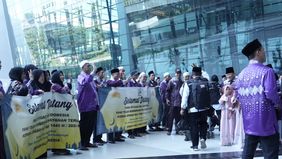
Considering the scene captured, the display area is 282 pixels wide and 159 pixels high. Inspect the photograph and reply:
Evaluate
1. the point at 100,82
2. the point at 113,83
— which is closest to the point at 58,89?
the point at 100,82

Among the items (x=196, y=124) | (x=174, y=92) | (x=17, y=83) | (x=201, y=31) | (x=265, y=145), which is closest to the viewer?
(x=265, y=145)

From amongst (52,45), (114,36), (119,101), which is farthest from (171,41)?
(119,101)

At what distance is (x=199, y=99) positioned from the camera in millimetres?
6895

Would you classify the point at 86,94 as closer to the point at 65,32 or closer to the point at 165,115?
the point at 165,115

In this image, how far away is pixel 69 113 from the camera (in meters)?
7.09

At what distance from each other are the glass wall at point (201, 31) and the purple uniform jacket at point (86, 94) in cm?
1135

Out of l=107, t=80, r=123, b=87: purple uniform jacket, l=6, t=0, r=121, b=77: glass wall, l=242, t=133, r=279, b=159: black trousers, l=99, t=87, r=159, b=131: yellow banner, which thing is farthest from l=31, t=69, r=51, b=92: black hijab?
l=6, t=0, r=121, b=77: glass wall

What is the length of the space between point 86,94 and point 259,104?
14.7 ft

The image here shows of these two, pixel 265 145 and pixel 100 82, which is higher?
pixel 100 82

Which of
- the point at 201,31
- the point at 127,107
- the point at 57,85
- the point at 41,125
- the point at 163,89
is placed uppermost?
the point at 201,31

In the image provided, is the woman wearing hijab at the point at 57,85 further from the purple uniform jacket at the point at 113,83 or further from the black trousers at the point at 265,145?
the black trousers at the point at 265,145

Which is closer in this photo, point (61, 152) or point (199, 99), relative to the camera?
point (199, 99)

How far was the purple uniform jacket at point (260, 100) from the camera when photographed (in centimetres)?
384

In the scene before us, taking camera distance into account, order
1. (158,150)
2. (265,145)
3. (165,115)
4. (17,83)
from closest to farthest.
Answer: (265,145) < (17,83) < (158,150) < (165,115)
